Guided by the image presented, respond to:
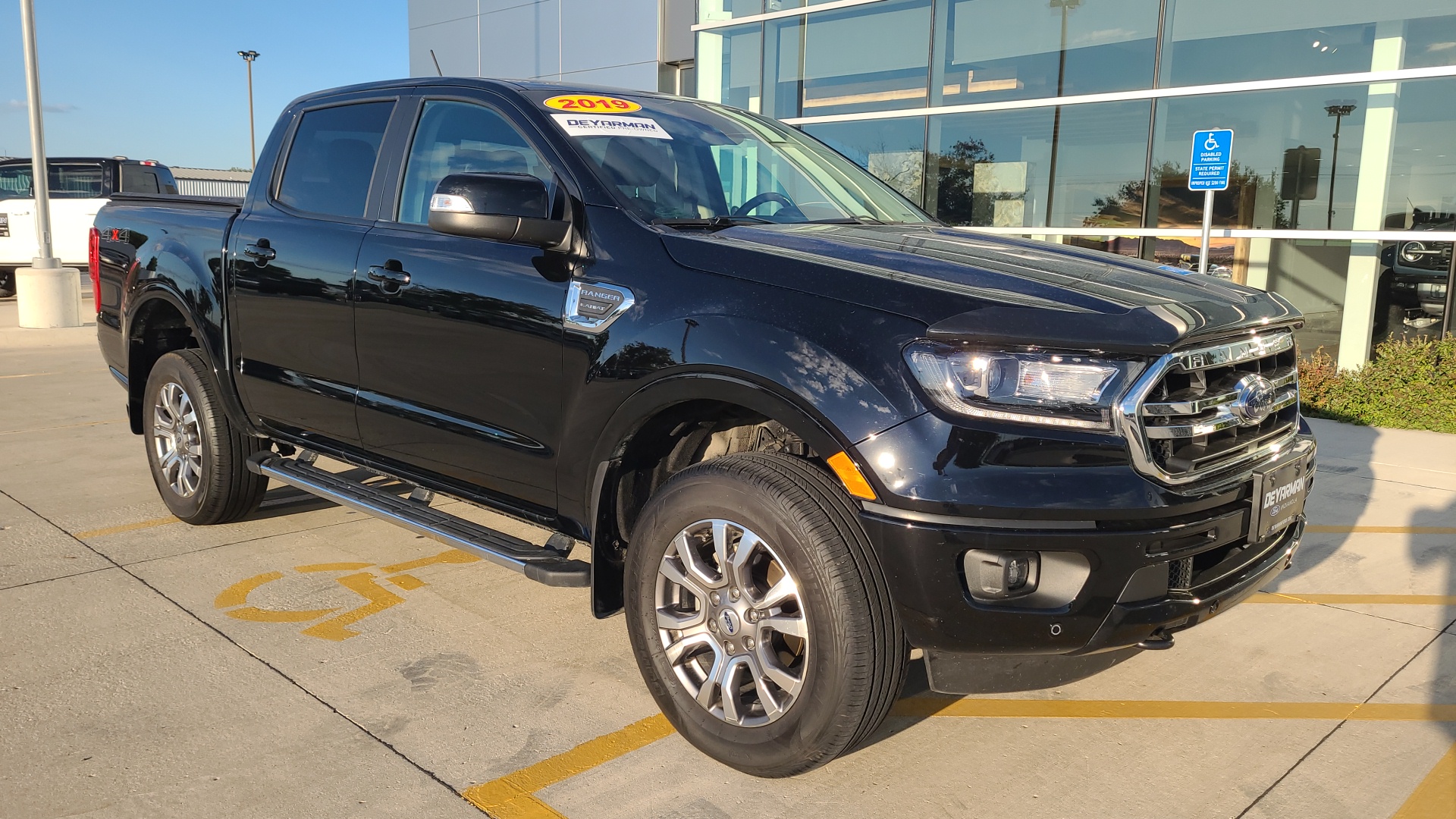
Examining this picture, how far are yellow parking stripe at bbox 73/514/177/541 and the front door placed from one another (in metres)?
1.81

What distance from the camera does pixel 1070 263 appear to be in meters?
3.12

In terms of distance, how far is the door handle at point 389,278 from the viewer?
3.68m

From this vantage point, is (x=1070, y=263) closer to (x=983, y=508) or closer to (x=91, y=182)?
(x=983, y=508)

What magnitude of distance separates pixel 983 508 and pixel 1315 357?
8.79m

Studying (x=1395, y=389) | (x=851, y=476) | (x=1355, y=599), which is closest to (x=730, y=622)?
(x=851, y=476)

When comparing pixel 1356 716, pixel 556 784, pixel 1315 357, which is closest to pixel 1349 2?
pixel 1315 357

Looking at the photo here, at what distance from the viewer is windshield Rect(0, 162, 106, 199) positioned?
18688 mm

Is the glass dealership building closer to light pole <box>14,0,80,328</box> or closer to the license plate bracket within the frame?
the license plate bracket

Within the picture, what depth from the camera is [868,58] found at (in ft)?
43.9

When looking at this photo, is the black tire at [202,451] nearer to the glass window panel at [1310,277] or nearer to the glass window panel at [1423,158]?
the glass window panel at [1310,277]

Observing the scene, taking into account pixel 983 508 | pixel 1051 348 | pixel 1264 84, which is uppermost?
pixel 1264 84

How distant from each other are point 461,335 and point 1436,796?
3.10 m

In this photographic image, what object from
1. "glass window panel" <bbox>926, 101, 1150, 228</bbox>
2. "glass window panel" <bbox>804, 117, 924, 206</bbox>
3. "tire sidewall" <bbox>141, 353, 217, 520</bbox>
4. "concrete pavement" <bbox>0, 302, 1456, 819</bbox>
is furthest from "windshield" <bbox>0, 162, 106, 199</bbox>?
"concrete pavement" <bbox>0, 302, 1456, 819</bbox>

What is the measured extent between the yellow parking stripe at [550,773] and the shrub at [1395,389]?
7.54 metres
